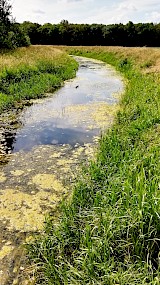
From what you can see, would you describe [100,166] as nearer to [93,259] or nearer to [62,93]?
[93,259]

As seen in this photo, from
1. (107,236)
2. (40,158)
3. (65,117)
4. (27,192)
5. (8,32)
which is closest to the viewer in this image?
(107,236)

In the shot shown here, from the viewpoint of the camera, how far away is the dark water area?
723cm

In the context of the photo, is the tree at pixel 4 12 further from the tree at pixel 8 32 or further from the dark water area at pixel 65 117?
the dark water area at pixel 65 117

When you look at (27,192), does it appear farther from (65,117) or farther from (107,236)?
(65,117)

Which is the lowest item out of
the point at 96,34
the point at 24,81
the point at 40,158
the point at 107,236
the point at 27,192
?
the point at 27,192

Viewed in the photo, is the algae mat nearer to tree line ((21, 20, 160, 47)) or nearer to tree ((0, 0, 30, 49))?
tree ((0, 0, 30, 49))

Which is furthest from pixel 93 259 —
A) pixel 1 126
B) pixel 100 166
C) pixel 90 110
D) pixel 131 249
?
pixel 90 110

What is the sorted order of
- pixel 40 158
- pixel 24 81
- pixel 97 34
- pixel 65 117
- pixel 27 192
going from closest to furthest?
1. pixel 27 192
2. pixel 40 158
3. pixel 65 117
4. pixel 24 81
5. pixel 97 34

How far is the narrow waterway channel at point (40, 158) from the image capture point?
3.83 m

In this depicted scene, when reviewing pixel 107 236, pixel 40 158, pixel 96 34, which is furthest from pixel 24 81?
pixel 96 34

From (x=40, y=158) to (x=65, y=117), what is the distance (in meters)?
3.26

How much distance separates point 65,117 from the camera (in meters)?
9.16

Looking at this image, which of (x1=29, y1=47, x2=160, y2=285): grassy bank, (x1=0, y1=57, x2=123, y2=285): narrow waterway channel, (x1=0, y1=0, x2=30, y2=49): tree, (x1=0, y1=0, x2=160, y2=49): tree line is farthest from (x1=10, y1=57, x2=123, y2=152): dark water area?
Result: (x1=0, y1=0, x2=160, y2=49): tree line

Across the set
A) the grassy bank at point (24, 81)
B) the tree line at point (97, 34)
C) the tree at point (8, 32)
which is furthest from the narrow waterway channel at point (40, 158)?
the tree line at point (97, 34)
